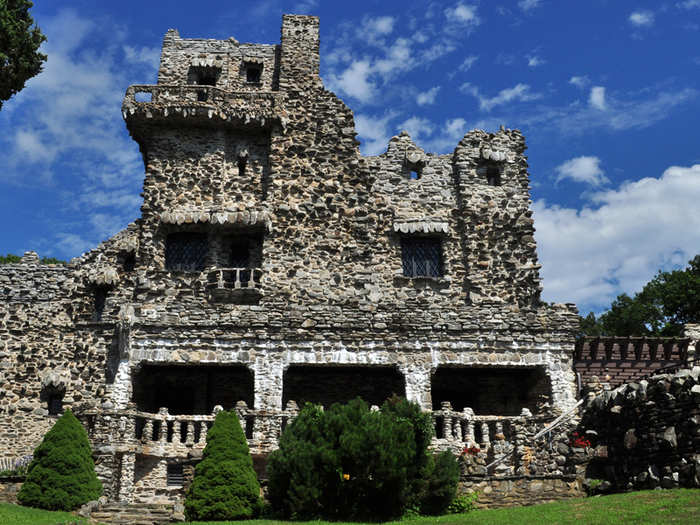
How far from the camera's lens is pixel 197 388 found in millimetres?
28094

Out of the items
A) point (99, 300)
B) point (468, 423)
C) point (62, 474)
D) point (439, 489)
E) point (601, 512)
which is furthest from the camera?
point (99, 300)

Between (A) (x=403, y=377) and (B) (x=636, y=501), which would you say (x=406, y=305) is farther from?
(B) (x=636, y=501)

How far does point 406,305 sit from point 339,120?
1255 cm

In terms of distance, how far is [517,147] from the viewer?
34.7 meters

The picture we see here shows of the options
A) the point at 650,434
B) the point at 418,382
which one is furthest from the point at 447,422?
the point at 650,434

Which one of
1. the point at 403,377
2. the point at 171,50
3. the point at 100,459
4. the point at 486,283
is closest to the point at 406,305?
the point at 403,377

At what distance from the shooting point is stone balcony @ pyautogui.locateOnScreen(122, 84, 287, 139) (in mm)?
33156

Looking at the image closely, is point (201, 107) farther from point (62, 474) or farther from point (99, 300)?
point (62, 474)

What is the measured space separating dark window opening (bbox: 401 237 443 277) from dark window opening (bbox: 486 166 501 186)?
4074 mm

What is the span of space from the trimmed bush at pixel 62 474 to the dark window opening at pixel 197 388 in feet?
26.5

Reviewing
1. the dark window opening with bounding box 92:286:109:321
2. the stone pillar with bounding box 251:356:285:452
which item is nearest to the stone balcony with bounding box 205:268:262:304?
the dark window opening with bounding box 92:286:109:321

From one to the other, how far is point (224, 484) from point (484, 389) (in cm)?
1377

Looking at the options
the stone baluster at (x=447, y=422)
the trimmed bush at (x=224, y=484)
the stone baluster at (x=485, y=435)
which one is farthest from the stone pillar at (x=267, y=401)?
the stone baluster at (x=485, y=435)

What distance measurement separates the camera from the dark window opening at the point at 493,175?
34375 millimetres
